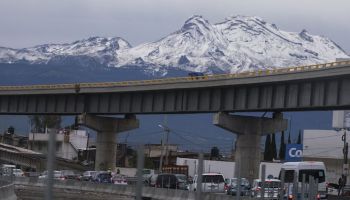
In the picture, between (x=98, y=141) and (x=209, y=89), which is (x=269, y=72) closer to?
(x=209, y=89)

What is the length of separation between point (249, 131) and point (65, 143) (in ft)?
264

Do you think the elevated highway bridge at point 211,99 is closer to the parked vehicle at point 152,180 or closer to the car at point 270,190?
the parked vehicle at point 152,180

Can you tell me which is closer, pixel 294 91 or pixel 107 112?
pixel 294 91

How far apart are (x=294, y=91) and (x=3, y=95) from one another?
40.8m

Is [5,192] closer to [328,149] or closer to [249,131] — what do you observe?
[249,131]

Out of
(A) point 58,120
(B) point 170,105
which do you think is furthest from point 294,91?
(A) point 58,120

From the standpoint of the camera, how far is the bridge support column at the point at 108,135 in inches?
3644

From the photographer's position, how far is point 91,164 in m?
134

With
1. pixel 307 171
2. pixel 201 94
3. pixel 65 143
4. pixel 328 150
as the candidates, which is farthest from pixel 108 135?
pixel 65 143

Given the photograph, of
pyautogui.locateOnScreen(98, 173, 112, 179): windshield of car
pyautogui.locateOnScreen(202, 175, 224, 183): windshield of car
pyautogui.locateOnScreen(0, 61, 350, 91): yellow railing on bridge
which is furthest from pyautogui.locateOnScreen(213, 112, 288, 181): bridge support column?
pyautogui.locateOnScreen(202, 175, 224, 183): windshield of car

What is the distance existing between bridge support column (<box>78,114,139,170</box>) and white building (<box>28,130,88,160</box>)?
53895 millimetres

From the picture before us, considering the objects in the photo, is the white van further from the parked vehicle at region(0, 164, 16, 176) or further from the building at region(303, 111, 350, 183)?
the building at region(303, 111, 350, 183)

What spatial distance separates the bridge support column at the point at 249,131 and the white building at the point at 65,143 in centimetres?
7448

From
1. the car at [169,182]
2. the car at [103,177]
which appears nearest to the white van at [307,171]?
the car at [169,182]
